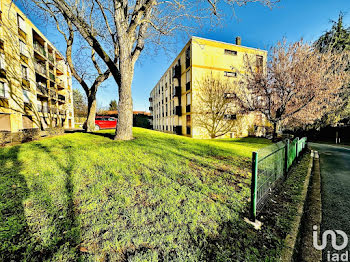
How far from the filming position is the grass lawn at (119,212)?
167 centimetres

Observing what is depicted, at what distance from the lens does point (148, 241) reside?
5.93 feet

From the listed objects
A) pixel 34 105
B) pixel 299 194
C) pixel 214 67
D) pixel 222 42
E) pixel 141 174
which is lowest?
pixel 299 194

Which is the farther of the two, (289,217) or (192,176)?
(192,176)

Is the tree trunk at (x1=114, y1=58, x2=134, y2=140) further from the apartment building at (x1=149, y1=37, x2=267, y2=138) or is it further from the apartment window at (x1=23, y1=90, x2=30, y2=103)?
the apartment window at (x1=23, y1=90, x2=30, y2=103)

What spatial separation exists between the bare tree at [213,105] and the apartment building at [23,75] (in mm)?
17317

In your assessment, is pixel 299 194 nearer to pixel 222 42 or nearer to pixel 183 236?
pixel 183 236

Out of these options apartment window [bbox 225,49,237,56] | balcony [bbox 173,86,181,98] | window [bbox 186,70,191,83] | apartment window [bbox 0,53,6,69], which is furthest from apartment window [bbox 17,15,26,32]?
apartment window [bbox 225,49,237,56]

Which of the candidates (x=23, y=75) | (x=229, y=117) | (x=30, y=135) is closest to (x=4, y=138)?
(x=30, y=135)

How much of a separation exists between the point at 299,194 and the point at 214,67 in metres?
16.7

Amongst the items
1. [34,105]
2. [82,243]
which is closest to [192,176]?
[82,243]

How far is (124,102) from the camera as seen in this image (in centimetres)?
711

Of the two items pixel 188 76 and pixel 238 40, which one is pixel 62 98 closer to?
pixel 188 76

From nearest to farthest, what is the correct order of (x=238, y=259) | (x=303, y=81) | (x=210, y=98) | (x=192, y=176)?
(x=238, y=259), (x=192, y=176), (x=303, y=81), (x=210, y=98)

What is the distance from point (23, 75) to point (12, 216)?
23017 millimetres
